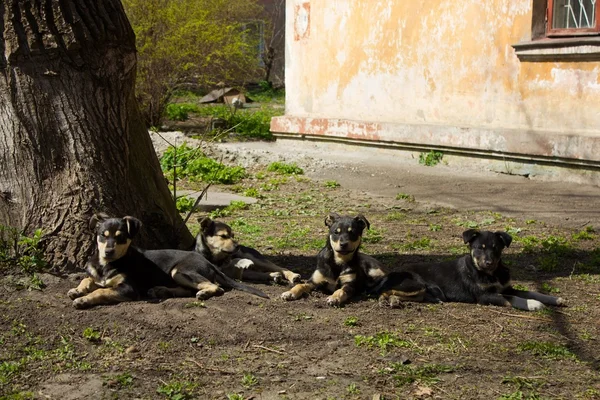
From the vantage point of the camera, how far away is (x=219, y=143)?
58.8ft

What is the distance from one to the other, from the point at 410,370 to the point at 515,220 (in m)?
5.59

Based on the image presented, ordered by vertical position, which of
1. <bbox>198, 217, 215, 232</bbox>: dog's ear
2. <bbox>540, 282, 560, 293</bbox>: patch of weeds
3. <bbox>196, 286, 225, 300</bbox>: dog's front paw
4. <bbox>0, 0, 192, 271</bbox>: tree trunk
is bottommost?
<bbox>540, 282, 560, 293</bbox>: patch of weeds

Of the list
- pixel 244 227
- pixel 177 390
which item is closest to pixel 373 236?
pixel 244 227

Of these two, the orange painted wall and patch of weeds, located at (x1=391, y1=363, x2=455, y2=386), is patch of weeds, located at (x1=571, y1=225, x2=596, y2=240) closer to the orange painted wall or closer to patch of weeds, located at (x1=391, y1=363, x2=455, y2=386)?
the orange painted wall

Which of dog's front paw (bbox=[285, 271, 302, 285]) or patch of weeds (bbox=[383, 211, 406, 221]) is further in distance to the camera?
patch of weeds (bbox=[383, 211, 406, 221])

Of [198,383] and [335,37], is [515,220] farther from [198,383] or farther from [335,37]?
[335,37]

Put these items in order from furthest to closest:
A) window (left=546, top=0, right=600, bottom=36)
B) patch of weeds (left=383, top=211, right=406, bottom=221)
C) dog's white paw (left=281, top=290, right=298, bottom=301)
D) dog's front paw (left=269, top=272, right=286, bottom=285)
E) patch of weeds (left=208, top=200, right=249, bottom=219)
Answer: window (left=546, top=0, right=600, bottom=36)
patch of weeds (left=208, top=200, right=249, bottom=219)
patch of weeds (left=383, top=211, right=406, bottom=221)
dog's front paw (left=269, top=272, right=286, bottom=285)
dog's white paw (left=281, top=290, right=298, bottom=301)

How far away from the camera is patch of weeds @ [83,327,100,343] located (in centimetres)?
571

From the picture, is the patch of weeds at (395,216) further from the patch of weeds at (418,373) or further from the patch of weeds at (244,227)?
the patch of weeds at (418,373)

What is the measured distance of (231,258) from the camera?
303 inches

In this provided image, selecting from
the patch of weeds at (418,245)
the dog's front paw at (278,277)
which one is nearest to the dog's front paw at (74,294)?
the dog's front paw at (278,277)

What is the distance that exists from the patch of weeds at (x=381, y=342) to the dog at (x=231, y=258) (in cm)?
176

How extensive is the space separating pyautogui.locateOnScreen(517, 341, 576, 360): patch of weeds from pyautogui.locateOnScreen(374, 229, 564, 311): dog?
37.1 inches

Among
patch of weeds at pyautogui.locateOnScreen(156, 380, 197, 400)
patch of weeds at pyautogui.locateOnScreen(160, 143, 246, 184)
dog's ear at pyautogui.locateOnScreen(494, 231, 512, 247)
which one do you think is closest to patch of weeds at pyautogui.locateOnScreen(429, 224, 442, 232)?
dog's ear at pyautogui.locateOnScreen(494, 231, 512, 247)
